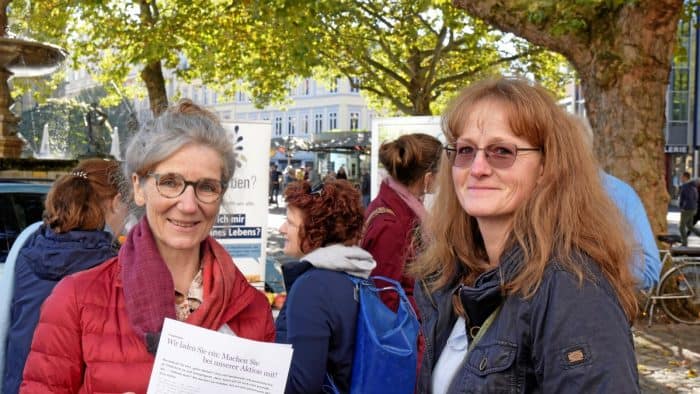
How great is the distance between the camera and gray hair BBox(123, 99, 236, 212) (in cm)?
233

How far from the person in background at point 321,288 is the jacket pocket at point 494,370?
126 centimetres

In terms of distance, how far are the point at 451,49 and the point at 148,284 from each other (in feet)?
68.0

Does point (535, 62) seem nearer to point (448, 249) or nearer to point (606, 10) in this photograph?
point (606, 10)

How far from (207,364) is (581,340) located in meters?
0.94

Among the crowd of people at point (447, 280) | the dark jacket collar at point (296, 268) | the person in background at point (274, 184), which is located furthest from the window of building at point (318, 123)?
the crowd of people at point (447, 280)

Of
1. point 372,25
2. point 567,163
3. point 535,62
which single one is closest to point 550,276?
point 567,163

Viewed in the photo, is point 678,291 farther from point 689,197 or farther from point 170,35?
point 170,35

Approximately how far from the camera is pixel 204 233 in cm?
238

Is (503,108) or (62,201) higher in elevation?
(503,108)

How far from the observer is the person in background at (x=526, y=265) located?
5.29 feet

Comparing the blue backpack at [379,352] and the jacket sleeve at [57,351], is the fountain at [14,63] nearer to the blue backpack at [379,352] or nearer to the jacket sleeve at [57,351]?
the blue backpack at [379,352]

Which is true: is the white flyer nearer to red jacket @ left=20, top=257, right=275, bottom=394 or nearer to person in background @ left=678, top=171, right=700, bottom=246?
red jacket @ left=20, top=257, right=275, bottom=394

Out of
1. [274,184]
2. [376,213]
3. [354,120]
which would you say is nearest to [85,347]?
[376,213]

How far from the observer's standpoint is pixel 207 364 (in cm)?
195
